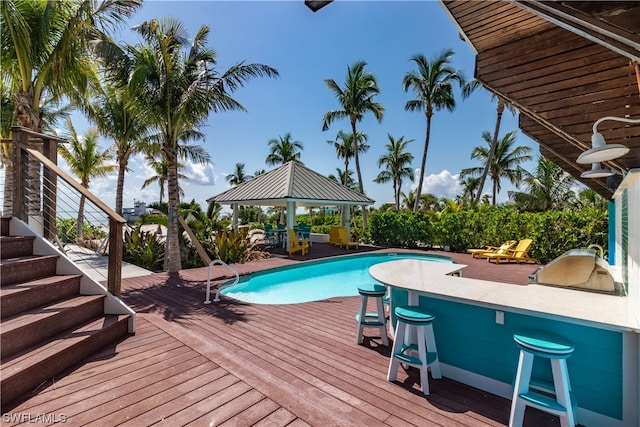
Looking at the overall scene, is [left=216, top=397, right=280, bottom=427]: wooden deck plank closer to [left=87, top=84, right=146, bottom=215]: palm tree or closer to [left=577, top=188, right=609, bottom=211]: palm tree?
[left=87, top=84, right=146, bottom=215]: palm tree

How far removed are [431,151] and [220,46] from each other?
49.5 feet

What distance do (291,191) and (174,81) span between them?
6.18 meters

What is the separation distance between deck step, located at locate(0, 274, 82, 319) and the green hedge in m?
13.3

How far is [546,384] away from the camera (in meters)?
2.47

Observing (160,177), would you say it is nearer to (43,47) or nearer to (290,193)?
(290,193)

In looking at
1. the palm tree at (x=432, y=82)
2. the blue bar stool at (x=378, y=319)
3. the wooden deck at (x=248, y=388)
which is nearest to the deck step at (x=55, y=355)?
the wooden deck at (x=248, y=388)

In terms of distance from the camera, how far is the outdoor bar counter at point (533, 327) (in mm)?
2350

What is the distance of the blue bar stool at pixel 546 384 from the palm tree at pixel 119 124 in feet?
47.1

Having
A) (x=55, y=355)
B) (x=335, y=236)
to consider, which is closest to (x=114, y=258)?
(x=55, y=355)

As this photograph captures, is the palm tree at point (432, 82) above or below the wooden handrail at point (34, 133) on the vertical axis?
above

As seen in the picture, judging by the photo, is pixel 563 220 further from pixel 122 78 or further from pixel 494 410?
pixel 122 78

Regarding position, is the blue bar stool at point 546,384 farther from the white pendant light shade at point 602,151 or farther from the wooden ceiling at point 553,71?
the wooden ceiling at point 553,71

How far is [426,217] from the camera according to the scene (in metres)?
14.6

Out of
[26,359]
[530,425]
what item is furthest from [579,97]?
[26,359]
